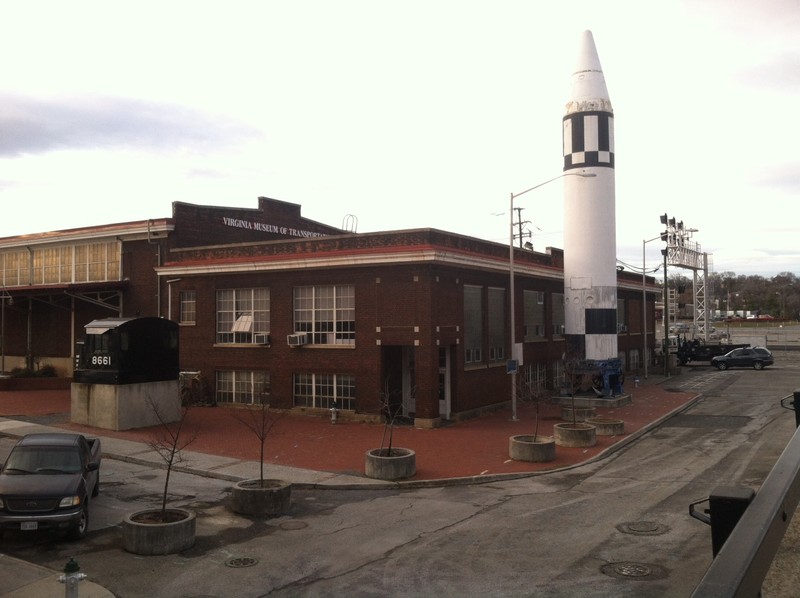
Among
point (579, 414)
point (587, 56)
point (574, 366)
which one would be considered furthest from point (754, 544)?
point (587, 56)

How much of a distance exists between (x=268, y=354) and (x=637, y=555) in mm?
23123

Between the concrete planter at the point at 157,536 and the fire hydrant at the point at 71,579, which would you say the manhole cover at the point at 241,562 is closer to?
the concrete planter at the point at 157,536

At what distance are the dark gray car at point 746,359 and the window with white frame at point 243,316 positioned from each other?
1597 inches

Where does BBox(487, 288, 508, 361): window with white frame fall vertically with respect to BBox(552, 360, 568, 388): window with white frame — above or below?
above

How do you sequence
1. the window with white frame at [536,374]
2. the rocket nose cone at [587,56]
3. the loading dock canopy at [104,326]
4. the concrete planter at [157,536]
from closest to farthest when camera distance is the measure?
the concrete planter at [157,536] → the loading dock canopy at [104,326] → the rocket nose cone at [587,56] → the window with white frame at [536,374]

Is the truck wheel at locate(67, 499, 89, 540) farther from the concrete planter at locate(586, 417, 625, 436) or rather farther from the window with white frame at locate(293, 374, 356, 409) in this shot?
the concrete planter at locate(586, 417, 625, 436)

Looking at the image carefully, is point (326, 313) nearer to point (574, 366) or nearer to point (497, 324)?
point (497, 324)

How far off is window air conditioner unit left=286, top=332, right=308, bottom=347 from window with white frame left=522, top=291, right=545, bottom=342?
12917 millimetres

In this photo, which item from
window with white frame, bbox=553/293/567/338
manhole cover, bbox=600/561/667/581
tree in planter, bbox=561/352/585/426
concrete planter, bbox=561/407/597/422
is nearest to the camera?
manhole cover, bbox=600/561/667/581

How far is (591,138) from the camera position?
108 ft

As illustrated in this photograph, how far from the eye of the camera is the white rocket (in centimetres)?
3309

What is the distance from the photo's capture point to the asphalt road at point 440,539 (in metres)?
10.6

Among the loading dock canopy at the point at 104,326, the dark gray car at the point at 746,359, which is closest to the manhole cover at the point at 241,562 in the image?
the loading dock canopy at the point at 104,326

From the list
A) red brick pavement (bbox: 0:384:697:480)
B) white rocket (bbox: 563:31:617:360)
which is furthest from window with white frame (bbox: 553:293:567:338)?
red brick pavement (bbox: 0:384:697:480)
